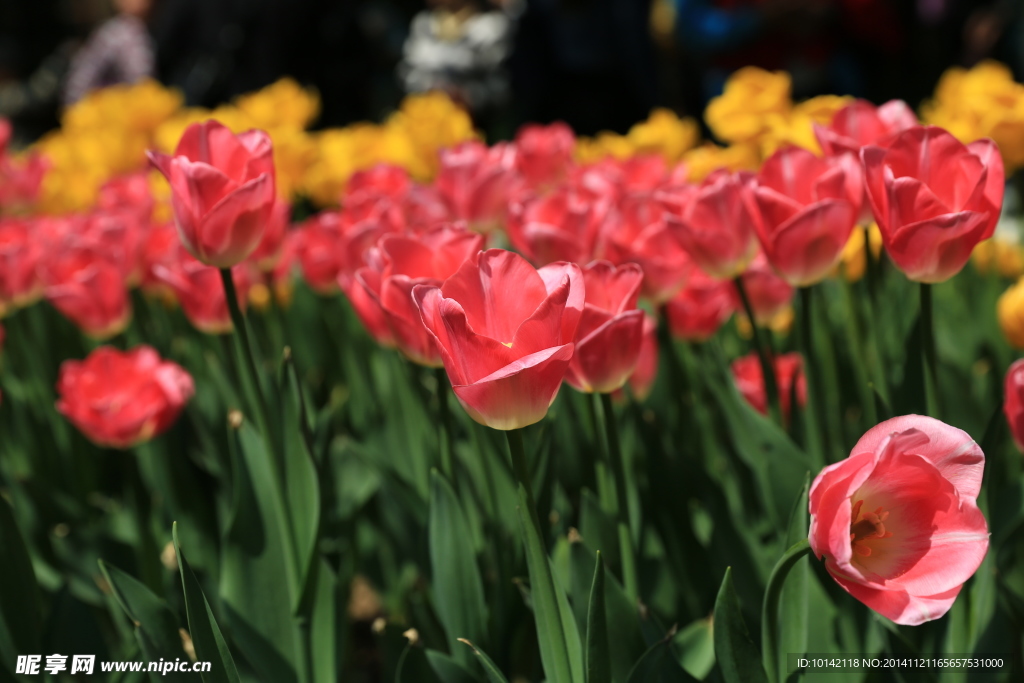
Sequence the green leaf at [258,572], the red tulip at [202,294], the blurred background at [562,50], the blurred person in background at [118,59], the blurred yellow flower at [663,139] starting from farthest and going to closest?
the blurred person in background at [118,59] → the blurred background at [562,50] → the blurred yellow flower at [663,139] → the red tulip at [202,294] → the green leaf at [258,572]

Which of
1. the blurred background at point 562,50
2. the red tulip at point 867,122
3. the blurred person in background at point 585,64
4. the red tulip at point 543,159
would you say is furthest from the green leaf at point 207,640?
the blurred person in background at point 585,64

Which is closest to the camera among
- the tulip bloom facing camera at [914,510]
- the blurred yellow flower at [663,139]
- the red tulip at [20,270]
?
the tulip bloom facing camera at [914,510]

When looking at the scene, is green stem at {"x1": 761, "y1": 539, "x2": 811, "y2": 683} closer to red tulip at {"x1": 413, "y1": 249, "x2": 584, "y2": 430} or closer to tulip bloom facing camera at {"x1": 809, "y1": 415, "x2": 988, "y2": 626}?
tulip bloom facing camera at {"x1": 809, "y1": 415, "x2": 988, "y2": 626}

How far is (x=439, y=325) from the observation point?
2.26ft

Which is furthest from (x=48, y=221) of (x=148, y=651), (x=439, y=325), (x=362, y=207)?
(x=439, y=325)

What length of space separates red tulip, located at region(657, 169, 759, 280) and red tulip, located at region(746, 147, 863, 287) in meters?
0.05

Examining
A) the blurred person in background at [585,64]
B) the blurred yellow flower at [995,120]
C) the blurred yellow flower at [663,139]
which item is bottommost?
the blurred person in background at [585,64]

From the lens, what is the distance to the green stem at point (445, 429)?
1.05 meters

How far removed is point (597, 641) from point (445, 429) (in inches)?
14.7

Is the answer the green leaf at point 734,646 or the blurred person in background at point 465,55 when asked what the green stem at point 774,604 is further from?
the blurred person in background at point 465,55

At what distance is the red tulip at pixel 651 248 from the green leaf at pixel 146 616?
724 mm

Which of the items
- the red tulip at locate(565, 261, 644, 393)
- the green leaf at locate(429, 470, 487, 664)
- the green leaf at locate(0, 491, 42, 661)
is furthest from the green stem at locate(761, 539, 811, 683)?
the green leaf at locate(0, 491, 42, 661)

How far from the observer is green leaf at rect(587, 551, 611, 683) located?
2.54ft

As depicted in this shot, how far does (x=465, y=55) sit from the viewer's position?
546cm
